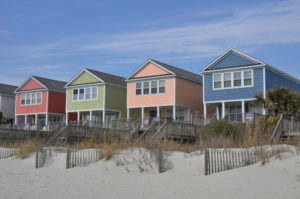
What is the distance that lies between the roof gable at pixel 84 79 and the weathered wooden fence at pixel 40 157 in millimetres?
24064

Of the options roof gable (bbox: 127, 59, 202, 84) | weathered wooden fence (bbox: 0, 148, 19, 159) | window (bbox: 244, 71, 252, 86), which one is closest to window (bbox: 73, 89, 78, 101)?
roof gable (bbox: 127, 59, 202, 84)

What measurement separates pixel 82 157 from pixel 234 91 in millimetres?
18764

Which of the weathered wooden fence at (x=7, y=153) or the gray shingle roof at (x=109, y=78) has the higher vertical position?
the gray shingle roof at (x=109, y=78)

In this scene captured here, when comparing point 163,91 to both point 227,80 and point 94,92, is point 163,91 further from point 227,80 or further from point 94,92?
point 94,92

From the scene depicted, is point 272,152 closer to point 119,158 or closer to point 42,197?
point 119,158

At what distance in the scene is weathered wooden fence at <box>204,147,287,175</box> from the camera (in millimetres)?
11836

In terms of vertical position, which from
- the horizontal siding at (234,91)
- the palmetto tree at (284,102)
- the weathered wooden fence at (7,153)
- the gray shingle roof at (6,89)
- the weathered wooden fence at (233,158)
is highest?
the gray shingle roof at (6,89)

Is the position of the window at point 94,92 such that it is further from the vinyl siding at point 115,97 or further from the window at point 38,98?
the window at point 38,98

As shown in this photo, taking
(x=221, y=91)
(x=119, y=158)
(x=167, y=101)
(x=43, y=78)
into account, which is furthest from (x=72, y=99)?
(x=119, y=158)

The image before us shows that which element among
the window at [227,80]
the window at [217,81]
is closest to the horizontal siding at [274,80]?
the window at [227,80]

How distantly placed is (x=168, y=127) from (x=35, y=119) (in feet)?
95.1

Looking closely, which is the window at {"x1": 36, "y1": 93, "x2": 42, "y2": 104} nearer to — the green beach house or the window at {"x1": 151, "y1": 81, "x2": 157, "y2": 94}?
the green beach house

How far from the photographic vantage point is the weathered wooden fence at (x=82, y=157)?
15.0m

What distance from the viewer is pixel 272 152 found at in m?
12.3
